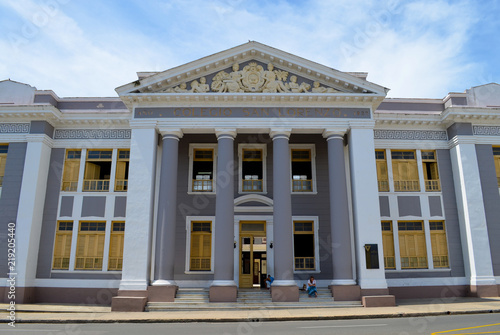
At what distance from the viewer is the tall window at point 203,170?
19875 millimetres

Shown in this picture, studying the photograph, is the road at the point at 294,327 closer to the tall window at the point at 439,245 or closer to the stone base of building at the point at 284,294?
the stone base of building at the point at 284,294

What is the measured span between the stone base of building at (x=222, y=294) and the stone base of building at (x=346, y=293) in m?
4.13

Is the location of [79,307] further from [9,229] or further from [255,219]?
[255,219]

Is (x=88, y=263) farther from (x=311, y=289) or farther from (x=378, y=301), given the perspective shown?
(x=378, y=301)

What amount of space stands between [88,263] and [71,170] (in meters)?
4.83

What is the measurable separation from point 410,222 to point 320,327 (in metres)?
10.6

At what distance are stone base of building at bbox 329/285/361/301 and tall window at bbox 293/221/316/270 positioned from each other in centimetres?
269

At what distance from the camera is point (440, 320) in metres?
12.4

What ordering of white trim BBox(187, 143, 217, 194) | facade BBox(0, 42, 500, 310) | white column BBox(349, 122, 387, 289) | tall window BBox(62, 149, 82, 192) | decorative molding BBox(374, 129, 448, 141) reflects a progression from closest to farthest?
white column BBox(349, 122, 387, 289), facade BBox(0, 42, 500, 310), white trim BBox(187, 143, 217, 194), tall window BBox(62, 149, 82, 192), decorative molding BBox(374, 129, 448, 141)

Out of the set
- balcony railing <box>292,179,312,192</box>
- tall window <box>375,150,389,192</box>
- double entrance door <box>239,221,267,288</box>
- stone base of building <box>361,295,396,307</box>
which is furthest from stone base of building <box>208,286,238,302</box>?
tall window <box>375,150,389,192</box>

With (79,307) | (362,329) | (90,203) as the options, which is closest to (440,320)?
(362,329)

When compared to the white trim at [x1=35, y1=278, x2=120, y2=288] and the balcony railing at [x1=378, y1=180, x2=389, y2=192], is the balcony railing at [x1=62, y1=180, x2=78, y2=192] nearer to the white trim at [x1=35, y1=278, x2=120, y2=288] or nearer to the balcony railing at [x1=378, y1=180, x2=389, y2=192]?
the white trim at [x1=35, y1=278, x2=120, y2=288]

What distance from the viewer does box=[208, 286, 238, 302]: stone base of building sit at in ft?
52.0

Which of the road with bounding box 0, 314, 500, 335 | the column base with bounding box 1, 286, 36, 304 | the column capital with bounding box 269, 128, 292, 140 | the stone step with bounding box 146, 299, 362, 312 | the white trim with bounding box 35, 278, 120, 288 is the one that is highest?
the column capital with bounding box 269, 128, 292, 140
